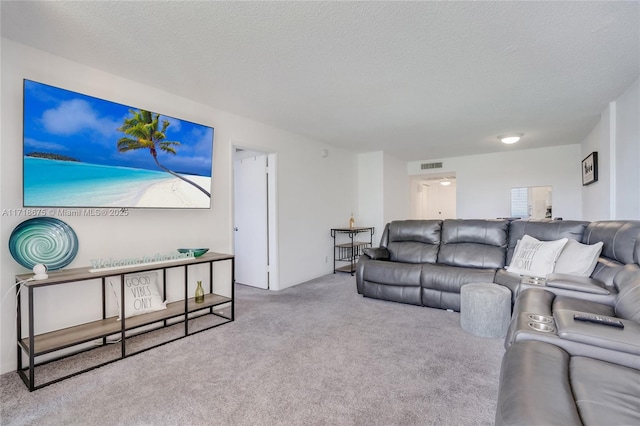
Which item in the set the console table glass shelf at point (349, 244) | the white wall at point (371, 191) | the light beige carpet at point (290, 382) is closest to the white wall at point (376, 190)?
the white wall at point (371, 191)

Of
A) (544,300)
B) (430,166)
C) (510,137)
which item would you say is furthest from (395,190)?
(544,300)

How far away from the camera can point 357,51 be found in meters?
2.36

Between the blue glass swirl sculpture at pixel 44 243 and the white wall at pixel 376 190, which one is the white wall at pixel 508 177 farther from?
the blue glass swirl sculpture at pixel 44 243

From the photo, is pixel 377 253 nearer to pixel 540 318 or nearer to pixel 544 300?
pixel 544 300

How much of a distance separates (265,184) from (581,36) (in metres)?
3.68

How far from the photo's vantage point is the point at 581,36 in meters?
2.18

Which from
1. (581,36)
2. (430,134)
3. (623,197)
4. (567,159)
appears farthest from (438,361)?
(567,159)

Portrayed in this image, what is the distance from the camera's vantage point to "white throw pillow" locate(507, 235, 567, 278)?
293 cm

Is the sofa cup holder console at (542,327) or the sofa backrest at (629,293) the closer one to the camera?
the sofa cup holder console at (542,327)

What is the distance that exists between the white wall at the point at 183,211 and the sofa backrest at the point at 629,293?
3473 mm

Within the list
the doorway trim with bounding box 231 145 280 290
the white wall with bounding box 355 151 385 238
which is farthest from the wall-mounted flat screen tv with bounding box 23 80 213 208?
the white wall with bounding box 355 151 385 238

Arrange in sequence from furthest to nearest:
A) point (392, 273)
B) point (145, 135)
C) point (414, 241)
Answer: point (414, 241) → point (392, 273) → point (145, 135)

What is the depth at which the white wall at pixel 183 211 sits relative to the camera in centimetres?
217

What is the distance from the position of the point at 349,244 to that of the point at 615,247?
3.84 meters
